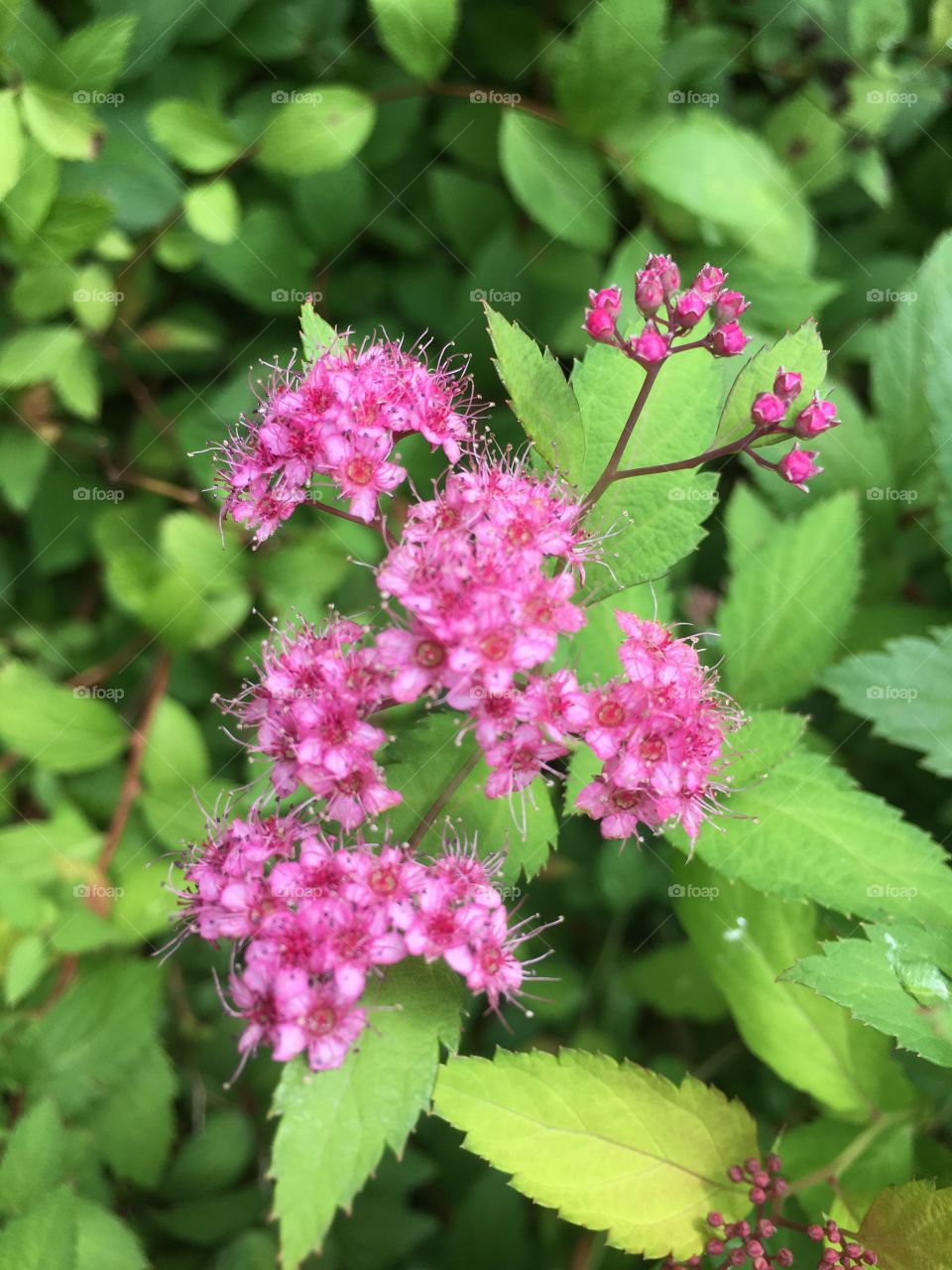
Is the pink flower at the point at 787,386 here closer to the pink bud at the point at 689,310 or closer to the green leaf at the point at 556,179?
the pink bud at the point at 689,310

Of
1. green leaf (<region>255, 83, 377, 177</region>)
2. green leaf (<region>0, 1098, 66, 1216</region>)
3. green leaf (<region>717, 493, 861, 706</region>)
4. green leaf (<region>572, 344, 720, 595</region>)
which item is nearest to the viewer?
green leaf (<region>572, 344, 720, 595</region>)

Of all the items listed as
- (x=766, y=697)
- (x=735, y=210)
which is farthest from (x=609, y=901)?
(x=735, y=210)

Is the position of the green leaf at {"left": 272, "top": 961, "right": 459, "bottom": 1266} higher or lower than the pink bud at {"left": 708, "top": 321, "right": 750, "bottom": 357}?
lower

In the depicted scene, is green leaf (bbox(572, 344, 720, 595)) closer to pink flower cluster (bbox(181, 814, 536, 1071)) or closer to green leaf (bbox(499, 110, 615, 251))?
pink flower cluster (bbox(181, 814, 536, 1071))

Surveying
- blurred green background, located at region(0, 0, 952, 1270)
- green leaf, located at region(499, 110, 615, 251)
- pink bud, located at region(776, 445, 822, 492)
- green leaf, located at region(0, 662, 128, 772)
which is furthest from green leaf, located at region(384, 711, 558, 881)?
green leaf, located at region(499, 110, 615, 251)

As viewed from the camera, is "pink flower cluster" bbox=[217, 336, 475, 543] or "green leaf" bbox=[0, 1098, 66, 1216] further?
"green leaf" bbox=[0, 1098, 66, 1216]

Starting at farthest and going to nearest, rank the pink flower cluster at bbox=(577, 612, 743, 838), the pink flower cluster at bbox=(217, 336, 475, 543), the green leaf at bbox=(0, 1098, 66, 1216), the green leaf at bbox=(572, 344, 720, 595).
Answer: the green leaf at bbox=(0, 1098, 66, 1216)
the green leaf at bbox=(572, 344, 720, 595)
the pink flower cluster at bbox=(217, 336, 475, 543)
the pink flower cluster at bbox=(577, 612, 743, 838)

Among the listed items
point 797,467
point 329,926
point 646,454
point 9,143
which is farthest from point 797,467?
point 9,143

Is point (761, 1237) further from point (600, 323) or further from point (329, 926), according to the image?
point (600, 323)
